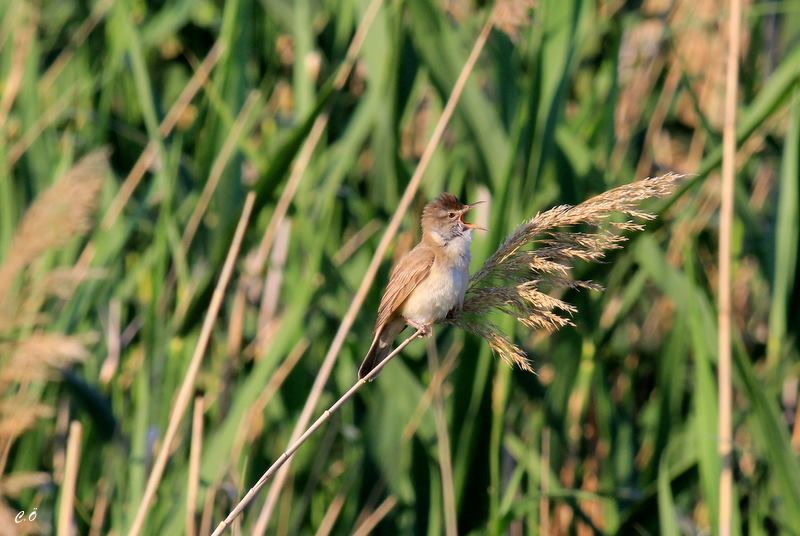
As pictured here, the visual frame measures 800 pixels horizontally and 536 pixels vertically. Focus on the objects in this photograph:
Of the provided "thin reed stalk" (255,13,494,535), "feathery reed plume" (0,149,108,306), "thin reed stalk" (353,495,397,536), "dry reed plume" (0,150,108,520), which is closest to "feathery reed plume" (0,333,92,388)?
"dry reed plume" (0,150,108,520)

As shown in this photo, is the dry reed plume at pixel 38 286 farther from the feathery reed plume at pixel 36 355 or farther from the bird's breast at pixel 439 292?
the bird's breast at pixel 439 292

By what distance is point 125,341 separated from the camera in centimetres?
358

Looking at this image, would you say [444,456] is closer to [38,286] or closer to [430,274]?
[430,274]

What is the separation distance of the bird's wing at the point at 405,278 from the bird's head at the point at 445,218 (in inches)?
2.3

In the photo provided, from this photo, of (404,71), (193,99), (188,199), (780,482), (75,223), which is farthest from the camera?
(193,99)

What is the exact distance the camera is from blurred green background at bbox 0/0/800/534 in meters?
2.82

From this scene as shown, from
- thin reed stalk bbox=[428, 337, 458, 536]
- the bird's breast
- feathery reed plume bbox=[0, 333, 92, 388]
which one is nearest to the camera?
feathery reed plume bbox=[0, 333, 92, 388]

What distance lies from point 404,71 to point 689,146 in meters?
1.45

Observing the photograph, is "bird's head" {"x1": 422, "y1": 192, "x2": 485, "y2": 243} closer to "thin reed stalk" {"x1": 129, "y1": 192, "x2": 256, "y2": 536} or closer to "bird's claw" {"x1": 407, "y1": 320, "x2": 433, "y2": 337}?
"bird's claw" {"x1": 407, "y1": 320, "x2": 433, "y2": 337}

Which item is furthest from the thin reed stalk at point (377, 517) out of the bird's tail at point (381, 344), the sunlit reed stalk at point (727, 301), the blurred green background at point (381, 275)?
the sunlit reed stalk at point (727, 301)

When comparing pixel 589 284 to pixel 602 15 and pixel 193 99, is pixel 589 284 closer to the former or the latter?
pixel 602 15

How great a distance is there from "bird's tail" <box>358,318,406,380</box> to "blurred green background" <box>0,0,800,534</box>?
0.10 meters

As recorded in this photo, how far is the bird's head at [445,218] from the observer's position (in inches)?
109

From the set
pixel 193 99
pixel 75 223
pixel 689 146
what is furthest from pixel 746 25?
pixel 75 223
